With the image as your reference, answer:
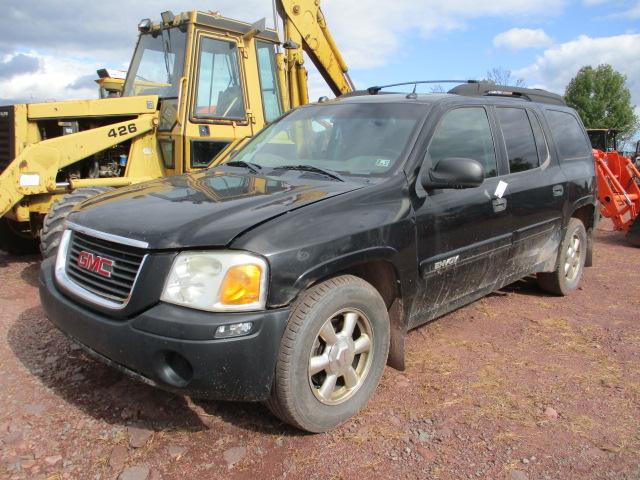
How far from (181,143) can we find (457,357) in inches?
→ 152

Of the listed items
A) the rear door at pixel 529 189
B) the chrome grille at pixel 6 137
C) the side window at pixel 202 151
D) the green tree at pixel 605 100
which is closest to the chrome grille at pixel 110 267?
the rear door at pixel 529 189

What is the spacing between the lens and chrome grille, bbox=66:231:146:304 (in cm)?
260

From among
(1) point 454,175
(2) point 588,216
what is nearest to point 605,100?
(2) point 588,216

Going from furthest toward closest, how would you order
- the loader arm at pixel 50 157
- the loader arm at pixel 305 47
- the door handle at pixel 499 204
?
1. the loader arm at pixel 305 47
2. the loader arm at pixel 50 157
3. the door handle at pixel 499 204

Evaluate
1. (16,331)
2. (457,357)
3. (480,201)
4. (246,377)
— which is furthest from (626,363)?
(16,331)

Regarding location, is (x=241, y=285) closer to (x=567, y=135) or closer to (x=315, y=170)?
(x=315, y=170)

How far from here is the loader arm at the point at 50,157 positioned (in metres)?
5.38

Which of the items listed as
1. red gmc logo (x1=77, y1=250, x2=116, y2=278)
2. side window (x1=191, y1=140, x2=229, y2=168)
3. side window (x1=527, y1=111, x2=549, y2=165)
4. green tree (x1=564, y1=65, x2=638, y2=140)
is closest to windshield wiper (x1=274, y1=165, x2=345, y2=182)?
red gmc logo (x1=77, y1=250, x2=116, y2=278)

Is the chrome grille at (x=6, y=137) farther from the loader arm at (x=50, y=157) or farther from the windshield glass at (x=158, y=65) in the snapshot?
the windshield glass at (x=158, y=65)

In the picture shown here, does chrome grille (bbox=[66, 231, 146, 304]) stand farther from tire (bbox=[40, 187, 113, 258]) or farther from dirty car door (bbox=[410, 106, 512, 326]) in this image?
tire (bbox=[40, 187, 113, 258])

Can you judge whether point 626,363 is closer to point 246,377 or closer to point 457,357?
point 457,357

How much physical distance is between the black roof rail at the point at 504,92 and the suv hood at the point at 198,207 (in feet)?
6.04

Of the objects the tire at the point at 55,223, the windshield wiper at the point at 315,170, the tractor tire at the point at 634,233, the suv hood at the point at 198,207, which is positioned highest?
the windshield wiper at the point at 315,170

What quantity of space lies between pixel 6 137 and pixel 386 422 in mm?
5147
